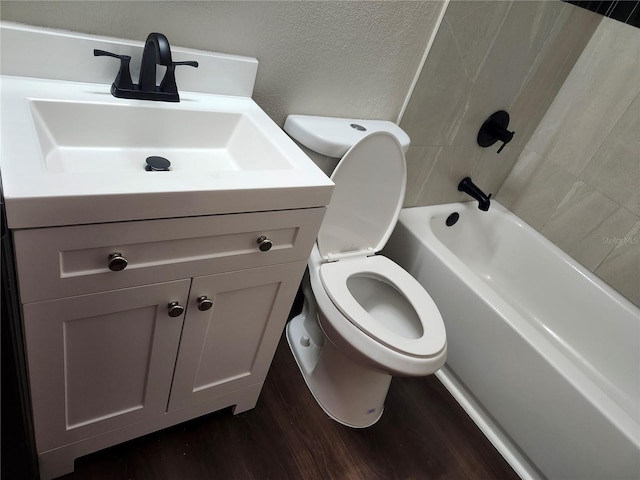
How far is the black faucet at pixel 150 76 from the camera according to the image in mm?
864

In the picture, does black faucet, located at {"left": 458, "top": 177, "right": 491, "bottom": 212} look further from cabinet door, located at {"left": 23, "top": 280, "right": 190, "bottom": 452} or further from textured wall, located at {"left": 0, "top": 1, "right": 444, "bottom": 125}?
cabinet door, located at {"left": 23, "top": 280, "right": 190, "bottom": 452}

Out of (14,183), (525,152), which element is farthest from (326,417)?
(525,152)

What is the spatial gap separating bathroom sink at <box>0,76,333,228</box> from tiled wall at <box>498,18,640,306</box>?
4.49ft

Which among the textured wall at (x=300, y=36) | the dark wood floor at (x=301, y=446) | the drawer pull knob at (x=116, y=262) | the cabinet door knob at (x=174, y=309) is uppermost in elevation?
the textured wall at (x=300, y=36)

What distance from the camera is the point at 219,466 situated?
1187 mm

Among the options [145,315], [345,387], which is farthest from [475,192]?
[145,315]

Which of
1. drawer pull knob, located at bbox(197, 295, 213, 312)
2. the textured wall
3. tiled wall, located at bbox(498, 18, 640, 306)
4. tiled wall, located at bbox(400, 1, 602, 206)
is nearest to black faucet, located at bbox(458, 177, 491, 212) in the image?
tiled wall, located at bbox(400, 1, 602, 206)

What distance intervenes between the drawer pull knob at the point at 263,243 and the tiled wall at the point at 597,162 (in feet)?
4.90

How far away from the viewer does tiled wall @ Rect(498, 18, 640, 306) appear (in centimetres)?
159

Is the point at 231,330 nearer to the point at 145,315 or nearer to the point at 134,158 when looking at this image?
the point at 145,315

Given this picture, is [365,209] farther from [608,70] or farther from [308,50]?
[608,70]

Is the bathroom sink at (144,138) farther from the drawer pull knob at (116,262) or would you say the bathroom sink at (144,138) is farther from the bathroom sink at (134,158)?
the drawer pull knob at (116,262)

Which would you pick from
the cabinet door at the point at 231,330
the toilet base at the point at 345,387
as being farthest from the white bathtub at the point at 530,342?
the cabinet door at the point at 231,330

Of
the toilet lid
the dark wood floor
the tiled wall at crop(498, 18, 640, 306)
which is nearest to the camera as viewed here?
the dark wood floor
